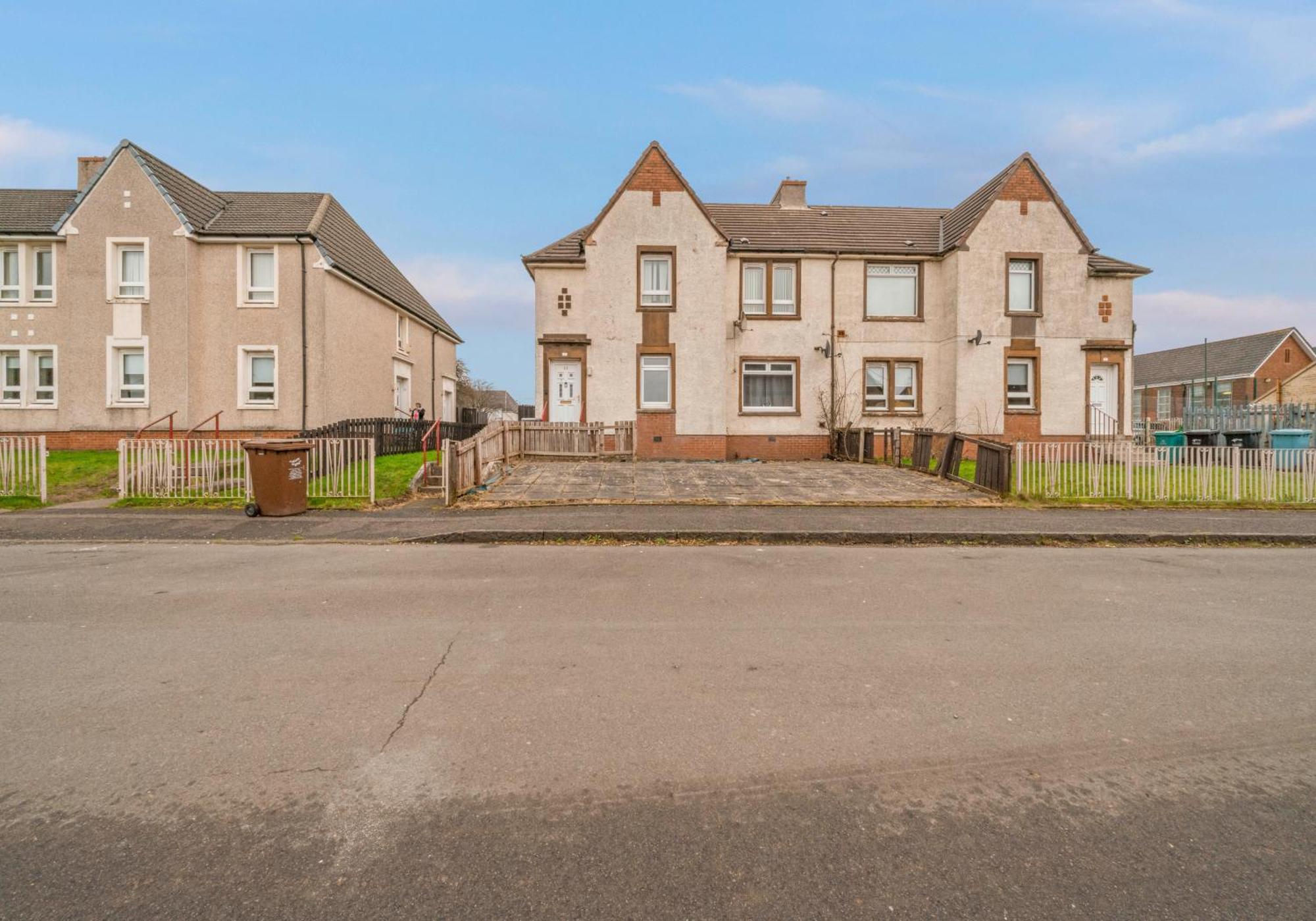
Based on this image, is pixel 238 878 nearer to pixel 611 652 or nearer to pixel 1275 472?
pixel 611 652

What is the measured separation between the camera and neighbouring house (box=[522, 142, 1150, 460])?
22.2 meters

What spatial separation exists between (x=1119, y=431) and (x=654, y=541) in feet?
68.1

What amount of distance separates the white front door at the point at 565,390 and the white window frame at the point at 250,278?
9.57 metres

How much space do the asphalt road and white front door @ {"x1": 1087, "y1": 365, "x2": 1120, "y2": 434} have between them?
18.9m

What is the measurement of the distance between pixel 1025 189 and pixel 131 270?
96.8 feet

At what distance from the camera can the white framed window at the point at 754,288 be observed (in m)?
23.3

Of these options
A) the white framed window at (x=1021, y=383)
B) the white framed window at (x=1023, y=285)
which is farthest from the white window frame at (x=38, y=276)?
the white framed window at (x=1021, y=383)

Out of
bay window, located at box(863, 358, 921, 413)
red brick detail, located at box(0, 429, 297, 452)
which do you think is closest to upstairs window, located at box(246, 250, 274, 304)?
red brick detail, located at box(0, 429, 297, 452)

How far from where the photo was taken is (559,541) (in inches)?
390

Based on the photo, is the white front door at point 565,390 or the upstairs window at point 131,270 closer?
the white front door at point 565,390

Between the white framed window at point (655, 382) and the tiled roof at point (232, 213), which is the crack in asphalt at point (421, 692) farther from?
the tiled roof at point (232, 213)

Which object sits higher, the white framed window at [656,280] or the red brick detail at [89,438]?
the white framed window at [656,280]

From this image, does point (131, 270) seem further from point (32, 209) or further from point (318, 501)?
point (318, 501)

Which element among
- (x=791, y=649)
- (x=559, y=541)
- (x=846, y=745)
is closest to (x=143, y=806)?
(x=846, y=745)
